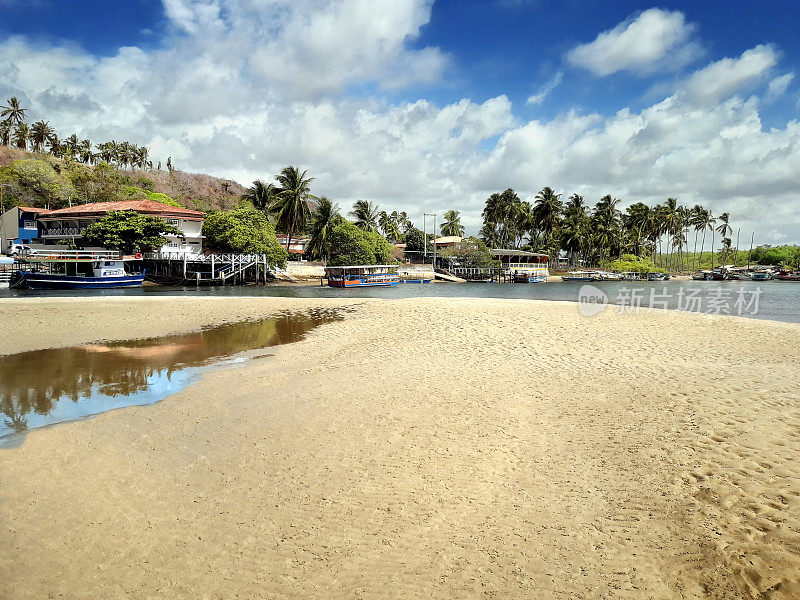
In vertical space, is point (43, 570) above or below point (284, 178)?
below

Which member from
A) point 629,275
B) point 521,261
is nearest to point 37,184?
point 521,261

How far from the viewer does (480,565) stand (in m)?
4.04

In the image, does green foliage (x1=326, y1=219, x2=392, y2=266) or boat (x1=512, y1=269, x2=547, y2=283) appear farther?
boat (x1=512, y1=269, x2=547, y2=283)

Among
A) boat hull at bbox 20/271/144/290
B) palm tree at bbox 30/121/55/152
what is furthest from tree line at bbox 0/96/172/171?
boat hull at bbox 20/271/144/290

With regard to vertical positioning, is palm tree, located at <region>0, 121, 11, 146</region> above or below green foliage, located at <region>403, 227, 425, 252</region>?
above

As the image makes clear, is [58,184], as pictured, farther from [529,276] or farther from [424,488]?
[424,488]

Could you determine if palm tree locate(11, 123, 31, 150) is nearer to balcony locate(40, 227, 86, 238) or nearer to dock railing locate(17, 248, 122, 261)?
balcony locate(40, 227, 86, 238)

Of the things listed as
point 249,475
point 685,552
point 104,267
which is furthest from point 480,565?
point 104,267

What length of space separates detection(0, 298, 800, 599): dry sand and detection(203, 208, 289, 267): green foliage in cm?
4622

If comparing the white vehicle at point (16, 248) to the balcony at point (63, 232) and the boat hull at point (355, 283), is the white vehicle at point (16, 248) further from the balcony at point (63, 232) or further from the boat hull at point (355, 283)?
the boat hull at point (355, 283)

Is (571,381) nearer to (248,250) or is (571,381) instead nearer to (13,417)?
(13,417)

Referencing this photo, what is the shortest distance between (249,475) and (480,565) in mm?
3175

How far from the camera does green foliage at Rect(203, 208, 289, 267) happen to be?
54188mm

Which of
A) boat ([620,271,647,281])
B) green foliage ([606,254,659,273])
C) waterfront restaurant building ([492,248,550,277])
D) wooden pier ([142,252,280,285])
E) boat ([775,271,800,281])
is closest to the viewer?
wooden pier ([142,252,280,285])
